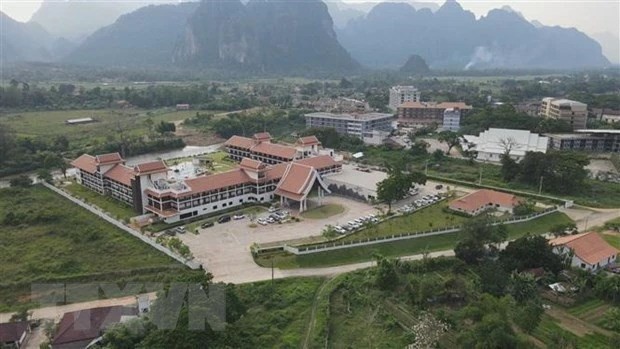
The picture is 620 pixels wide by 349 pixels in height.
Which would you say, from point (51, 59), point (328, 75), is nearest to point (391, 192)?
point (328, 75)

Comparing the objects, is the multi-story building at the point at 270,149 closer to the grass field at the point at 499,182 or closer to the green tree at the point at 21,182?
the grass field at the point at 499,182

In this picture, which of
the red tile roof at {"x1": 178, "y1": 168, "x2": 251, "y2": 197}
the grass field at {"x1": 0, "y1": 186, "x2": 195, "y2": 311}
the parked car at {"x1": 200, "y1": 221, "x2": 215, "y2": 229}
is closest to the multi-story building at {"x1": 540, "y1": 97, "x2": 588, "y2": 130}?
the red tile roof at {"x1": 178, "y1": 168, "x2": 251, "y2": 197}

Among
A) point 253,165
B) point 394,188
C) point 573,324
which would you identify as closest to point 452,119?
point 394,188

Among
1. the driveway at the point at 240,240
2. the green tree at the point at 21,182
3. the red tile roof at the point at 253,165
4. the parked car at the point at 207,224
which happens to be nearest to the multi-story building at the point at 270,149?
the red tile roof at the point at 253,165

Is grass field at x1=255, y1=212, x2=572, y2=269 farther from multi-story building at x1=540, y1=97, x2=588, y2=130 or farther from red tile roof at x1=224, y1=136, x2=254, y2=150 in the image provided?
multi-story building at x1=540, y1=97, x2=588, y2=130

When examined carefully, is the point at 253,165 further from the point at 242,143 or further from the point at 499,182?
the point at 499,182
